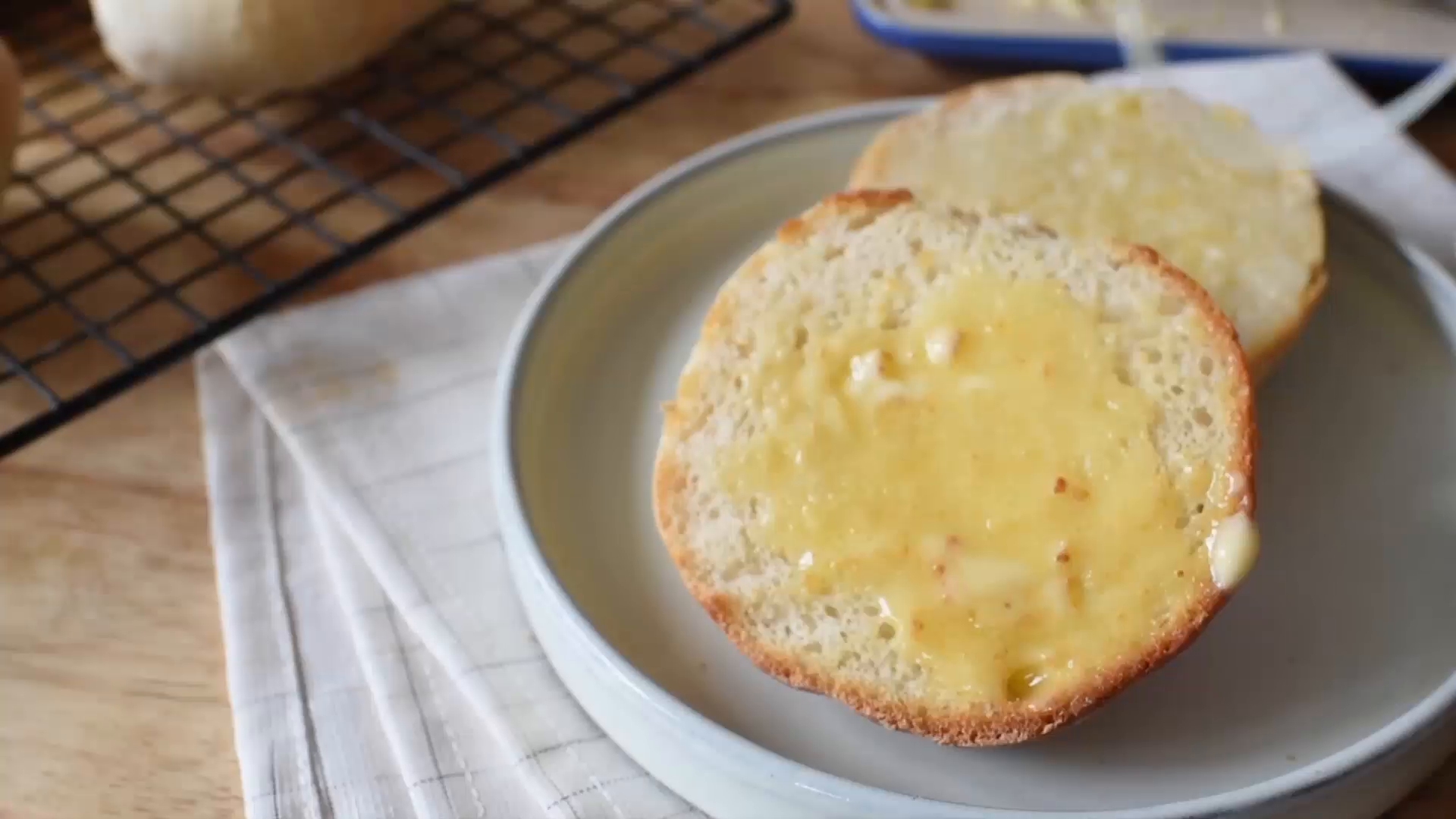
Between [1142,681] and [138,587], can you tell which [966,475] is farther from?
[138,587]

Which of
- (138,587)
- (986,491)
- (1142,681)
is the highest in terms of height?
(986,491)

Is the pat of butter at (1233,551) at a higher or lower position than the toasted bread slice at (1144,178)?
lower

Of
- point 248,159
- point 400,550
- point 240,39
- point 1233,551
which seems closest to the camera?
point 1233,551

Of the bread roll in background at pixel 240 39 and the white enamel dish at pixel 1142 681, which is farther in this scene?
the bread roll in background at pixel 240 39

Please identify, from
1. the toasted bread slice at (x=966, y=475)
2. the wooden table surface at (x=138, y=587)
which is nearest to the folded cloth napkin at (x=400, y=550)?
the wooden table surface at (x=138, y=587)

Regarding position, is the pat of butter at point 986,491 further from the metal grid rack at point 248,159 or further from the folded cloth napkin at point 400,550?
the metal grid rack at point 248,159

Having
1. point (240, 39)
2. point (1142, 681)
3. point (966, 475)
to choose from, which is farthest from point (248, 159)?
point (1142, 681)
